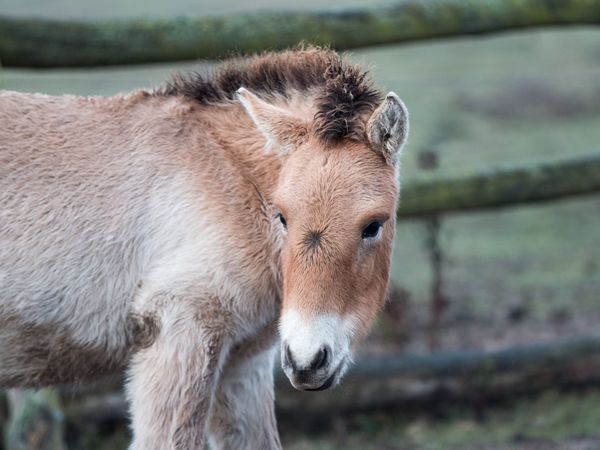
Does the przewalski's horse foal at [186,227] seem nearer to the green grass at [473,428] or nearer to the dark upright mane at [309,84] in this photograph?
the dark upright mane at [309,84]

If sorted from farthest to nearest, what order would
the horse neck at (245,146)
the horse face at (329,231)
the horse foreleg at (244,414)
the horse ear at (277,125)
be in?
the horse foreleg at (244,414), the horse neck at (245,146), the horse ear at (277,125), the horse face at (329,231)

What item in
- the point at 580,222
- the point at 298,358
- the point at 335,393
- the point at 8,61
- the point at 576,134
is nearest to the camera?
the point at 298,358

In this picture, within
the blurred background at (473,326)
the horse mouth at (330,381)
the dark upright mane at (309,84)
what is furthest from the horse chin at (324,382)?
the blurred background at (473,326)

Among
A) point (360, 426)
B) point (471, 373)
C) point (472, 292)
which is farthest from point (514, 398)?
point (472, 292)

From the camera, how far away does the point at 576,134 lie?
37.8ft

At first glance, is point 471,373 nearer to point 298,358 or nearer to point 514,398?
point 514,398

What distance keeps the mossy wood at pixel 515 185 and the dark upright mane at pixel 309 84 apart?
203 centimetres

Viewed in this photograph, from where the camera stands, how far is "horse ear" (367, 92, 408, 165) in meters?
3.92

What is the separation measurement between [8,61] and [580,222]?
6.35 m

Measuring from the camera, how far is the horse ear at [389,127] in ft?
12.8

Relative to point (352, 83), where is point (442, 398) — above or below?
below

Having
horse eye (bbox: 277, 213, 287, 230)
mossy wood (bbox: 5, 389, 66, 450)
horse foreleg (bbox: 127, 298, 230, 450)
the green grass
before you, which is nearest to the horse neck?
horse eye (bbox: 277, 213, 287, 230)

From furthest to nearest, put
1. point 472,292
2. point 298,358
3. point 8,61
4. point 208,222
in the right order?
point 472,292
point 8,61
point 208,222
point 298,358

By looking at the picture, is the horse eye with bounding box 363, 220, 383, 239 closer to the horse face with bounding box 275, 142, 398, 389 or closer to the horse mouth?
the horse face with bounding box 275, 142, 398, 389
